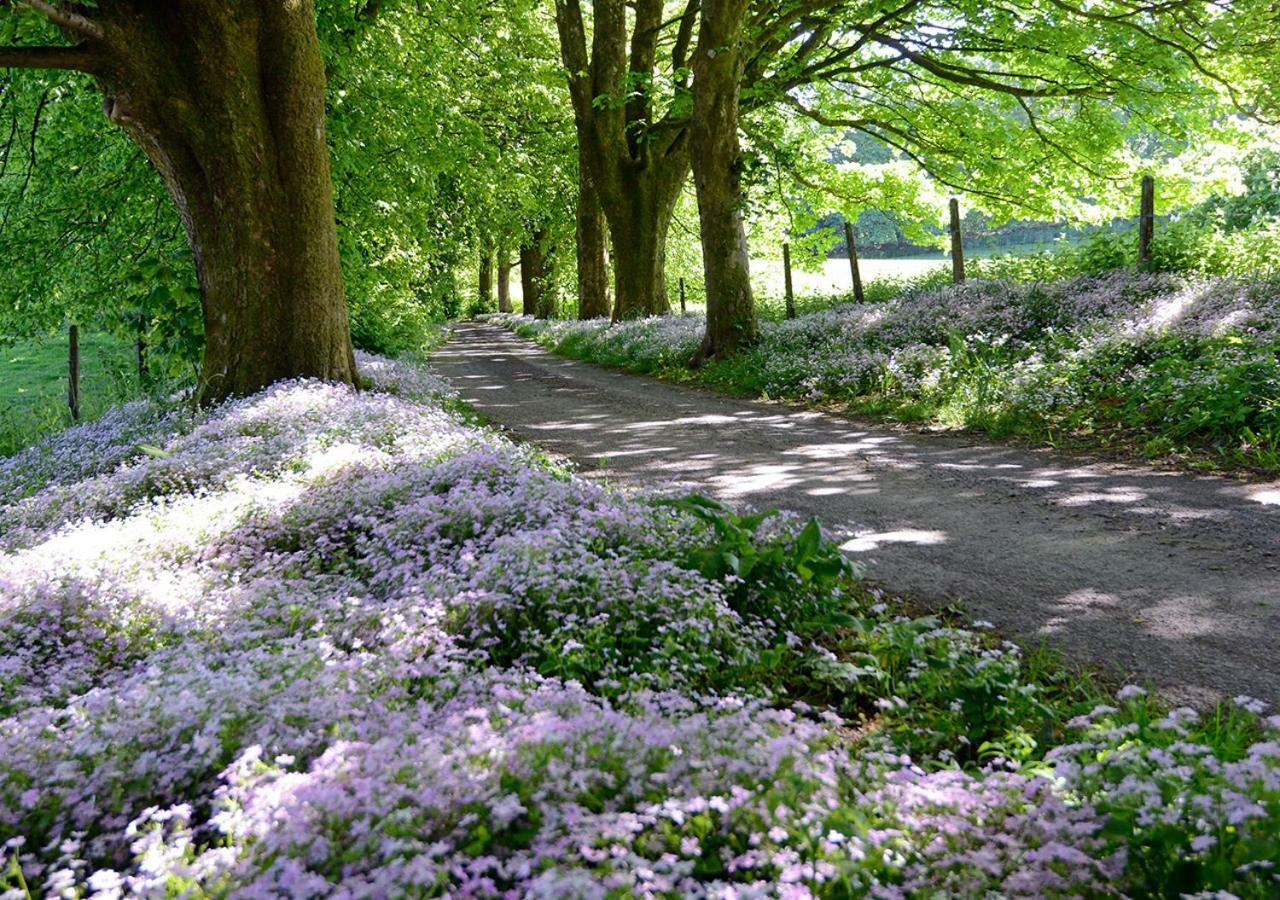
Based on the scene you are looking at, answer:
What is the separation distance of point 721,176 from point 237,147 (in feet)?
32.1

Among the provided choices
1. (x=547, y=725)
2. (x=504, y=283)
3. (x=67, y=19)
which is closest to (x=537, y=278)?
(x=504, y=283)

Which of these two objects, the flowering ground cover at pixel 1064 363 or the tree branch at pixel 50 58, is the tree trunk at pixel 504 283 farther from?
the tree branch at pixel 50 58

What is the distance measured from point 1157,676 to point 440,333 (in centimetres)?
3824

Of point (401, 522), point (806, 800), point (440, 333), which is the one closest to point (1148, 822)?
point (806, 800)

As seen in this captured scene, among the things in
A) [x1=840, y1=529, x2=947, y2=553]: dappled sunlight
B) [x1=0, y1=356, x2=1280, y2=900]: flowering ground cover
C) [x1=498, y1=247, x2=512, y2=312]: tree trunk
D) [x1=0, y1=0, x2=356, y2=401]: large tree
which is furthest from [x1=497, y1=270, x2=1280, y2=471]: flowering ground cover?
[x1=498, y1=247, x2=512, y2=312]: tree trunk

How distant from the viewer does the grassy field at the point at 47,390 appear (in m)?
15.1

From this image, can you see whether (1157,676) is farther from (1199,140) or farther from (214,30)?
(1199,140)

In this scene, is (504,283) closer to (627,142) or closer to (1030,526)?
(627,142)

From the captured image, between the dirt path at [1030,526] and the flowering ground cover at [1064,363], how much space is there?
1.06 meters

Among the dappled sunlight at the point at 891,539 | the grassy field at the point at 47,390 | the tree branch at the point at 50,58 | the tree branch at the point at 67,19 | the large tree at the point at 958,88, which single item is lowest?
the dappled sunlight at the point at 891,539

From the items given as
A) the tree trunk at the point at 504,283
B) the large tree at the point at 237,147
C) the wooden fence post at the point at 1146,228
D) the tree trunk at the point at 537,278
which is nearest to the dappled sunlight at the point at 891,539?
the large tree at the point at 237,147

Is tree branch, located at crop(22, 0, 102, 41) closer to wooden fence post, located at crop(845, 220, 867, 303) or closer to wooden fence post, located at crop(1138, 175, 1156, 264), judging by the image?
wooden fence post, located at crop(1138, 175, 1156, 264)

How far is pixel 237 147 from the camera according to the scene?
9938mm

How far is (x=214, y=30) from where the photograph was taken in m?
9.63
